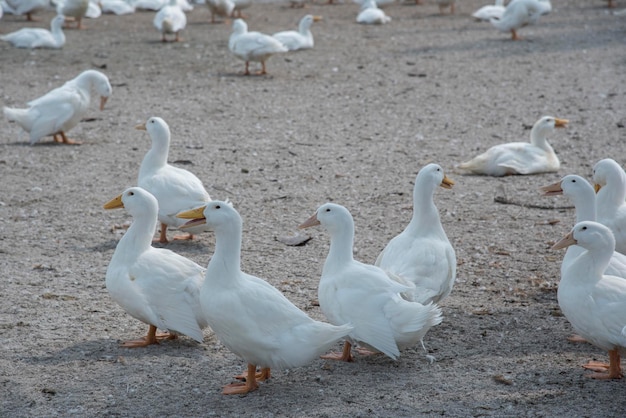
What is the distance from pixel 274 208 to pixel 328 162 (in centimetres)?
146

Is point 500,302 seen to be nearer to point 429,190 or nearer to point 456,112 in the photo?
point 429,190

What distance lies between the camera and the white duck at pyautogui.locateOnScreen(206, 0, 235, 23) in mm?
17156

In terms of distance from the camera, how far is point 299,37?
1471 cm

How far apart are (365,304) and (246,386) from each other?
2.51 ft

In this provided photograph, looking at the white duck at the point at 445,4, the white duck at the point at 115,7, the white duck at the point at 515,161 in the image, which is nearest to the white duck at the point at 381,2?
the white duck at the point at 445,4

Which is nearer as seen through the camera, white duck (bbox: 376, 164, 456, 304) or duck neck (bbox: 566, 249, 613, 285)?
duck neck (bbox: 566, 249, 613, 285)

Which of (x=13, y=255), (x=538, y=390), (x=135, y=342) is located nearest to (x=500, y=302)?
(x=538, y=390)

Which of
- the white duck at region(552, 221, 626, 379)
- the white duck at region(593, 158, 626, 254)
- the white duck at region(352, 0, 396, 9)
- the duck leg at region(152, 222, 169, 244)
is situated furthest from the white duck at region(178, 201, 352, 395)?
the white duck at region(352, 0, 396, 9)

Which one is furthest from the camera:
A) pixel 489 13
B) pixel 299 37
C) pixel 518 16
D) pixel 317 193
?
pixel 489 13

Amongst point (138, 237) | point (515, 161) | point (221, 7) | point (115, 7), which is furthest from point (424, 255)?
point (115, 7)

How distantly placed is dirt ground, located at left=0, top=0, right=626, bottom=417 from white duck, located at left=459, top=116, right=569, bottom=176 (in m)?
0.13

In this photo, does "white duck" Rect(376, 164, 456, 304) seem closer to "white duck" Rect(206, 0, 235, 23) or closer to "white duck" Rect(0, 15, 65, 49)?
"white duck" Rect(0, 15, 65, 49)

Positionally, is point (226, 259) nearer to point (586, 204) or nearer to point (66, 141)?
point (586, 204)

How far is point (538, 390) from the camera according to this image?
4.61 m
